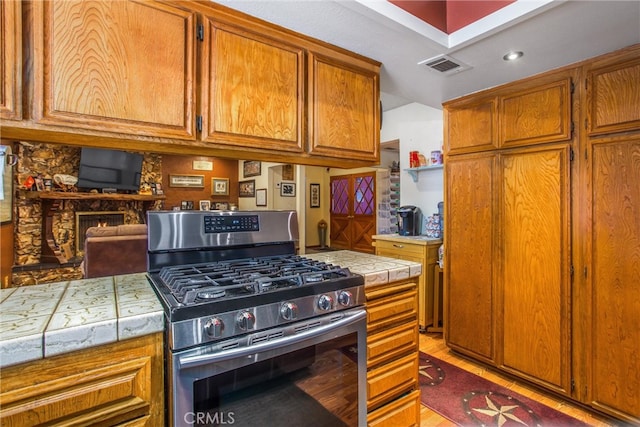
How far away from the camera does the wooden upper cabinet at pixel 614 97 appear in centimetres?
175

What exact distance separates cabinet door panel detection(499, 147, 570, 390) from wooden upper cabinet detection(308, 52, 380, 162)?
3.51 feet

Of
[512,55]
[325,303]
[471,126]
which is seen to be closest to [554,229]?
[471,126]

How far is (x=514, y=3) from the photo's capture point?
150cm

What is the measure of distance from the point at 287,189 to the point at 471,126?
515 cm

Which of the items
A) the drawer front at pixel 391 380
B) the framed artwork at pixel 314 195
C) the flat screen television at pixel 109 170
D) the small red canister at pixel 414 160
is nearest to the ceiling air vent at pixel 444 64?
the small red canister at pixel 414 160

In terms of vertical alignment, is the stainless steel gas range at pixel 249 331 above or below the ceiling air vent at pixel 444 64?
below

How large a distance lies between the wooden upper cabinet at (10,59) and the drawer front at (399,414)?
1898 millimetres

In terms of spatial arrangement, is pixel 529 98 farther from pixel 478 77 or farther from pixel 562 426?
pixel 562 426

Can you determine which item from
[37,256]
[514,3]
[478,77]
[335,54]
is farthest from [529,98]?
[37,256]

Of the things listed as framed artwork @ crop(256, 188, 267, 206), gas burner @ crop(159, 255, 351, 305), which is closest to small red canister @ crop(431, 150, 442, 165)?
gas burner @ crop(159, 255, 351, 305)

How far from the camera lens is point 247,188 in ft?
24.4

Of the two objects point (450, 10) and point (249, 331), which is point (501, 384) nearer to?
point (249, 331)

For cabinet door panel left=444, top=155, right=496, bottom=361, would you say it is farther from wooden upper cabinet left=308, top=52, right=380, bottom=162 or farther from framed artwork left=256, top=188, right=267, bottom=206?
framed artwork left=256, top=188, right=267, bottom=206

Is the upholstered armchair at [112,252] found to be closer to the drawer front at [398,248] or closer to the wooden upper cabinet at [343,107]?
the wooden upper cabinet at [343,107]
